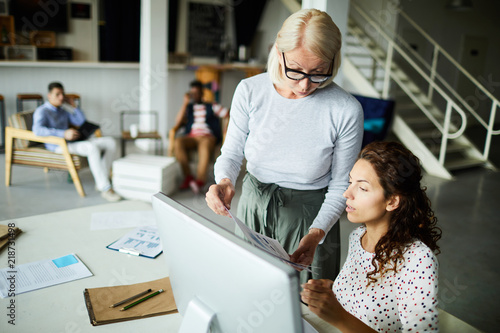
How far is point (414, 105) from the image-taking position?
25.2 ft

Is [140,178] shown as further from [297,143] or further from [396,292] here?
[396,292]

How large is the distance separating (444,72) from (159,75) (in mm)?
6313

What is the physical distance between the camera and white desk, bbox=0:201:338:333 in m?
1.13

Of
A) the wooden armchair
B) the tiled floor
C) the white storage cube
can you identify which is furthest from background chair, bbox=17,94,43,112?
the white storage cube

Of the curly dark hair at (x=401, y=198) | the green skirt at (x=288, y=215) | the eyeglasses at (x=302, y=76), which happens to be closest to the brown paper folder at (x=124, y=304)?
the green skirt at (x=288, y=215)

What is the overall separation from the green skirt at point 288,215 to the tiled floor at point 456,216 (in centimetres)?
139

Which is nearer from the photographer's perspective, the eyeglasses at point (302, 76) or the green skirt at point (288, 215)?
the eyeglasses at point (302, 76)

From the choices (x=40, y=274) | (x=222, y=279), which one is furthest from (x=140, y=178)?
(x=222, y=279)

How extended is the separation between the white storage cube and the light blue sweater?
2.76m

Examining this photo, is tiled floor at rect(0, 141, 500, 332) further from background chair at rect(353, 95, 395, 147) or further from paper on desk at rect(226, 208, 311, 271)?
paper on desk at rect(226, 208, 311, 271)

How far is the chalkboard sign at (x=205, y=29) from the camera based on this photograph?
899 cm

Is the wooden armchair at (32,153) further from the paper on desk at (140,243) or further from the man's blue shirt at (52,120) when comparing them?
the paper on desk at (140,243)

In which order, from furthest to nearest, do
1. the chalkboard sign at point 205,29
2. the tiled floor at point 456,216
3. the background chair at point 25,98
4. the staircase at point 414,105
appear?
the chalkboard sign at point 205,29 < the staircase at point 414,105 < the background chair at point 25,98 < the tiled floor at point 456,216

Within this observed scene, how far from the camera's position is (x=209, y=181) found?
5215mm
